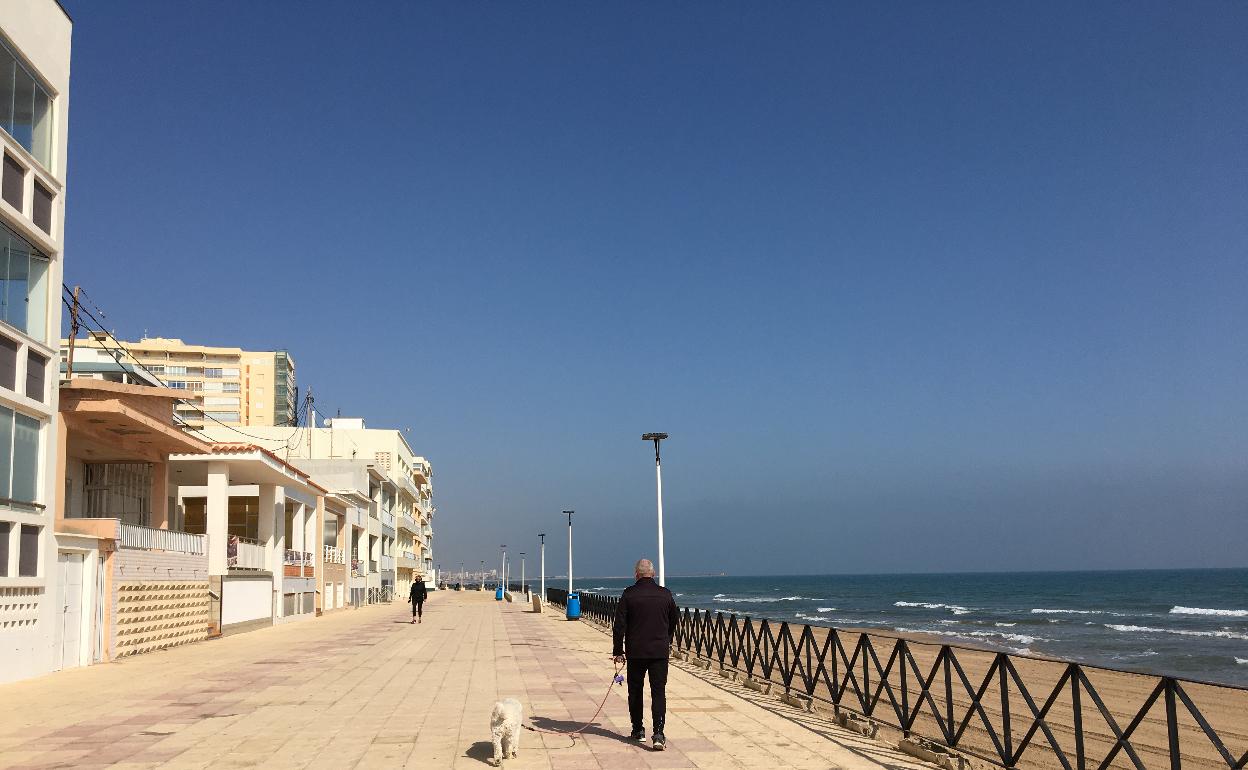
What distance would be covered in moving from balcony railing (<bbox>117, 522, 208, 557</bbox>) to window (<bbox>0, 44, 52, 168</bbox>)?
20.8 feet

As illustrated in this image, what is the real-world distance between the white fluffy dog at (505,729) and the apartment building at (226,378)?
9275 centimetres

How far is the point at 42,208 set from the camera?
53.5 feet

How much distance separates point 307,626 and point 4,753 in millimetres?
22990

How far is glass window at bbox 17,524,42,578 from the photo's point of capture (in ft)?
48.2

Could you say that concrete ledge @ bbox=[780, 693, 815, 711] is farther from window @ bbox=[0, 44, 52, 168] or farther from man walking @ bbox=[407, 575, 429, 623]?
man walking @ bbox=[407, 575, 429, 623]

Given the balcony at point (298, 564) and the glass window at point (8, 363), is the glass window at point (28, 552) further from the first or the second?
the balcony at point (298, 564)

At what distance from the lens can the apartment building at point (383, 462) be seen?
66.4 m

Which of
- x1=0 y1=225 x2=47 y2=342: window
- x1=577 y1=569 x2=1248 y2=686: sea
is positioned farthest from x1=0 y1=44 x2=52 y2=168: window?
x1=577 y1=569 x2=1248 y2=686: sea

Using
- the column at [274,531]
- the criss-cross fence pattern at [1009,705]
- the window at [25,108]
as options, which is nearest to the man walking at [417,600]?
the column at [274,531]

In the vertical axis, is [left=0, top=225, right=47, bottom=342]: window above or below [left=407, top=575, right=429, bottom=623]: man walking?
above

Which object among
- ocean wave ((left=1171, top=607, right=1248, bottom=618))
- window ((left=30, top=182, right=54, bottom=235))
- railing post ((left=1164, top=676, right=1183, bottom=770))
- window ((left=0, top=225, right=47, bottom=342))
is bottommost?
ocean wave ((left=1171, top=607, right=1248, bottom=618))

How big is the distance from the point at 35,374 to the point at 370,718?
883 cm

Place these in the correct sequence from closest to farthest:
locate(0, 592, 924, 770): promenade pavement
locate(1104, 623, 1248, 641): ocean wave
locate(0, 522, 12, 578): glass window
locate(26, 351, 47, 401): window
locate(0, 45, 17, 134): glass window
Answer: locate(0, 592, 924, 770): promenade pavement, locate(0, 522, 12, 578): glass window, locate(0, 45, 17, 134): glass window, locate(26, 351, 47, 401): window, locate(1104, 623, 1248, 641): ocean wave

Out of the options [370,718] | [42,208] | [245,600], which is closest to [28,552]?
[42,208]
